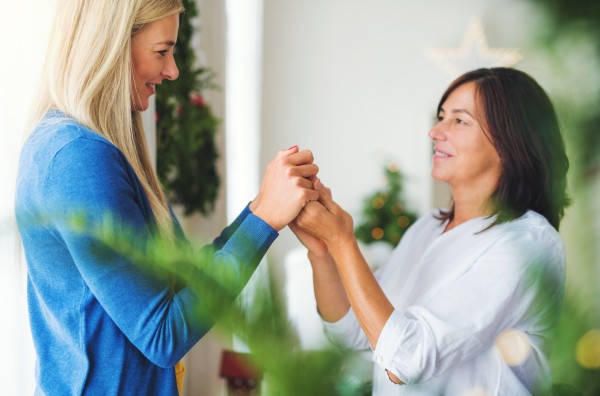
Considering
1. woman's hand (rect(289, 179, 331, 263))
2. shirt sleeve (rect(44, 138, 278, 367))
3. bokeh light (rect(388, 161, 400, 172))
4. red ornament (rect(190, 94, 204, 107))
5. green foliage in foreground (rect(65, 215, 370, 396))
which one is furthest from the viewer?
bokeh light (rect(388, 161, 400, 172))

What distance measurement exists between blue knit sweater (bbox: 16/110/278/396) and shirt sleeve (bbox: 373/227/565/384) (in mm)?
246

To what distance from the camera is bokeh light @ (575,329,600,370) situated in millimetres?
234

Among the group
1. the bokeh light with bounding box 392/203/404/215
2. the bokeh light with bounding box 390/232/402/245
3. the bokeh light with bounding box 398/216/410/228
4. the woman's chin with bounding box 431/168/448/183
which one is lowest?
the bokeh light with bounding box 390/232/402/245

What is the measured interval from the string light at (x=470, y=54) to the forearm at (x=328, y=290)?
2.25 meters

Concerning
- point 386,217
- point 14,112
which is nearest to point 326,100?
point 386,217

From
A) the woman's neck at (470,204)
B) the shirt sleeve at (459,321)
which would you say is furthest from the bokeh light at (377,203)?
the shirt sleeve at (459,321)

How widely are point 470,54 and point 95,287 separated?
281 centimetres

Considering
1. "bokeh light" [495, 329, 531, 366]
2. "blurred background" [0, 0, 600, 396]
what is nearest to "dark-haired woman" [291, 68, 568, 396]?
"bokeh light" [495, 329, 531, 366]

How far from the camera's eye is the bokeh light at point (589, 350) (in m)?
0.23

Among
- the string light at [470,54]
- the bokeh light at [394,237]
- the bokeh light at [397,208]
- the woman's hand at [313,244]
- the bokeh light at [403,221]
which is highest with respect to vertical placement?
the string light at [470,54]

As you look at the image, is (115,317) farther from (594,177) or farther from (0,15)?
(0,15)

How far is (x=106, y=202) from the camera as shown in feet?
1.57

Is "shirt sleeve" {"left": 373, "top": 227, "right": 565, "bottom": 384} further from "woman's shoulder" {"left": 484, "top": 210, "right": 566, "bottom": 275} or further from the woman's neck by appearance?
the woman's neck

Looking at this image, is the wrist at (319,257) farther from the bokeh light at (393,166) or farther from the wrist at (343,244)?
the bokeh light at (393,166)
